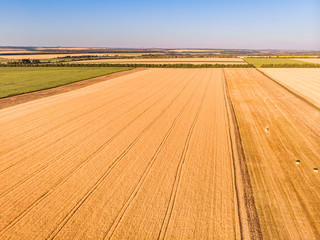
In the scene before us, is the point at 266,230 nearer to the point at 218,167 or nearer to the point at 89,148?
the point at 218,167

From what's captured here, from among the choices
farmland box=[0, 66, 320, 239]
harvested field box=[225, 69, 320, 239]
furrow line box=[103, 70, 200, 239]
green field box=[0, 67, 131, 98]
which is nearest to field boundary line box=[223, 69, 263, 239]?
farmland box=[0, 66, 320, 239]

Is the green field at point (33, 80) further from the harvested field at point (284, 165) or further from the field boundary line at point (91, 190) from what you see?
the harvested field at point (284, 165)

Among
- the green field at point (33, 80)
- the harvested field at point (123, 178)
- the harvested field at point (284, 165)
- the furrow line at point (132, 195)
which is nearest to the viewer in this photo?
the furrow line at point (132, 195)

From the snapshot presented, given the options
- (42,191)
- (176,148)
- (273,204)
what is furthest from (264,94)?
(42,191)

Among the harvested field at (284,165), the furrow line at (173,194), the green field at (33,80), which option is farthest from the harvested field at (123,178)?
the green field at (33,80)

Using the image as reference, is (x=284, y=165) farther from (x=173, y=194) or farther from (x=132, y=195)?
(x=132, y=195)

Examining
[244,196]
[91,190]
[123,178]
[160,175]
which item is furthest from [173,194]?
[91,190]
